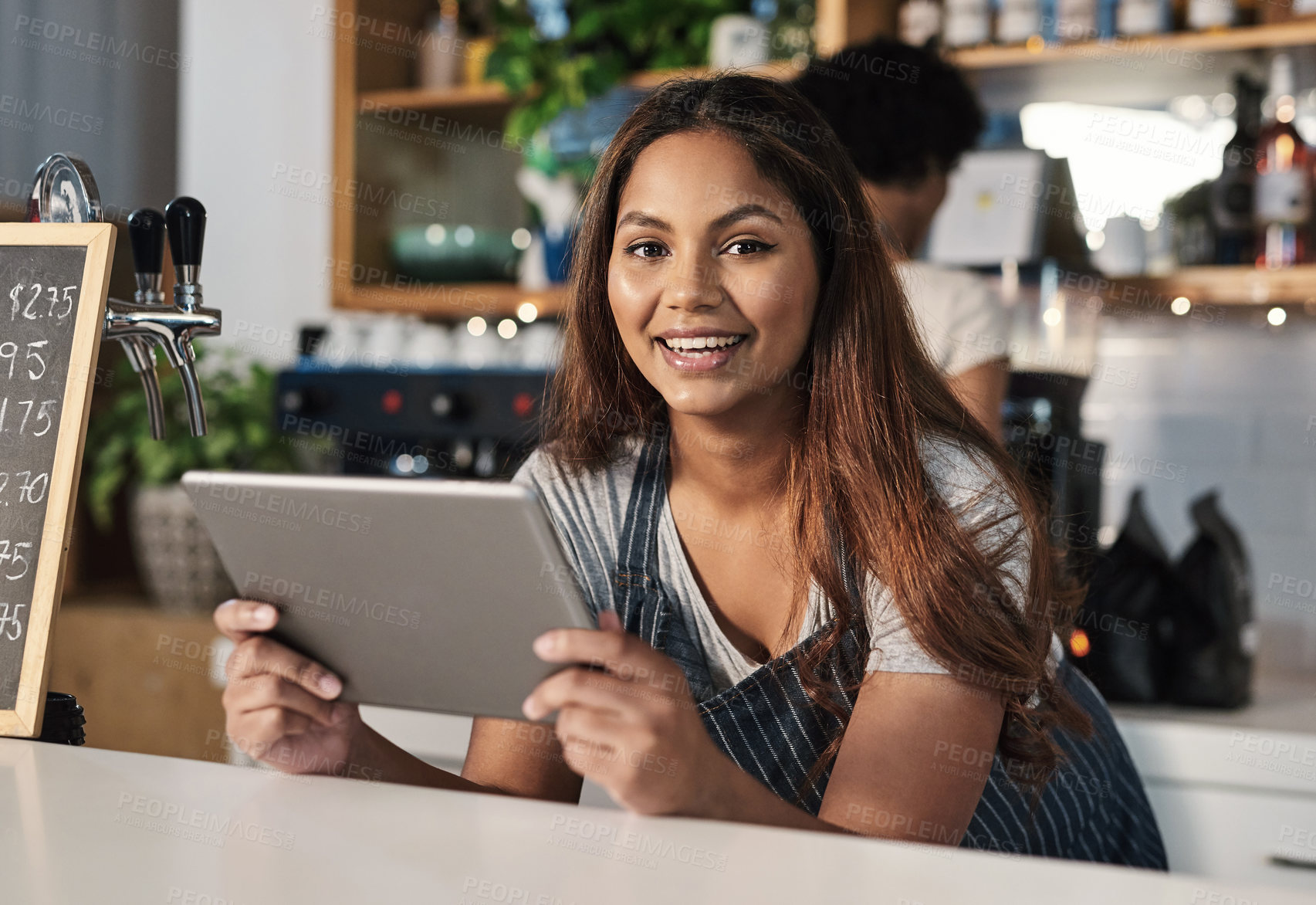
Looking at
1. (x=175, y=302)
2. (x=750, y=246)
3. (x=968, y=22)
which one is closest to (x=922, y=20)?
(x=968, y=22)

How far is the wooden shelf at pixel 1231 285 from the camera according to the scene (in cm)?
189

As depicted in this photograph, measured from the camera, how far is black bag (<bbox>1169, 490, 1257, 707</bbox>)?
1681mm

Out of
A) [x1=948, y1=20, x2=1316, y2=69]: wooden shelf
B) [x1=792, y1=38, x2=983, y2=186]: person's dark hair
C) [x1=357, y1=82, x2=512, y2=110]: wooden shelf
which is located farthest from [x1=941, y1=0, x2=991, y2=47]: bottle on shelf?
[x1=357, y1=82, x2=512, y2=110]: wooden shelf

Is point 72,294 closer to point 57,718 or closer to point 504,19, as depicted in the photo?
point 57,718

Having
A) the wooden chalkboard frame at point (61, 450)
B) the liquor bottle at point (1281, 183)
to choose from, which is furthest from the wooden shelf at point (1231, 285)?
the wooden chalkboard frame at point (61, 450)

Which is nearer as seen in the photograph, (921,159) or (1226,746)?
(1226,746)

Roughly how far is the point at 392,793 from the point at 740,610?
0.48 metres

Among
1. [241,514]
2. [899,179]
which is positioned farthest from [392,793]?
[899,179]

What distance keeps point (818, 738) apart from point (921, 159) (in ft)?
3.02

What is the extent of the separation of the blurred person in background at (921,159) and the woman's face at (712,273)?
1.86 feet

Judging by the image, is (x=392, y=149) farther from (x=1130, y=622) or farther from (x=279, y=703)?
(x=279, y=703)

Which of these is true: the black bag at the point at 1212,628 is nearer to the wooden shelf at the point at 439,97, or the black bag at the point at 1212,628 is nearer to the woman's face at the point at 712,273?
the woman's face at the point at 712,273

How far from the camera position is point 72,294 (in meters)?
0.93

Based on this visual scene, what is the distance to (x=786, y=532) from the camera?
1.15 metres
